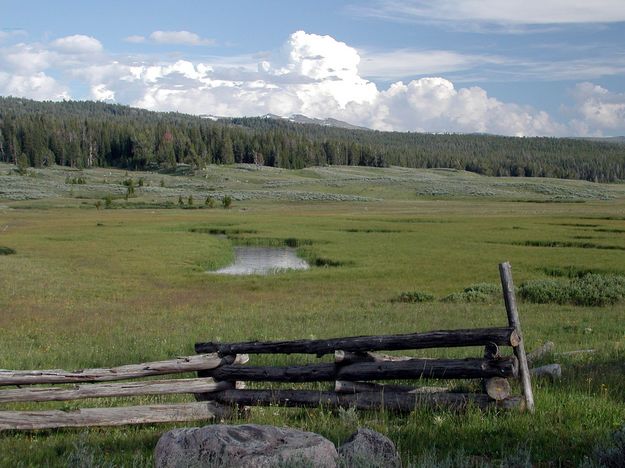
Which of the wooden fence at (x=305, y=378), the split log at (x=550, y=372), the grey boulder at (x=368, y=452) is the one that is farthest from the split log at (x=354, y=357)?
the split log at (x=550, y=372)

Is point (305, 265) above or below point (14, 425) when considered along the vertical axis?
below

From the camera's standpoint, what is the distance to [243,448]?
5.97 metres

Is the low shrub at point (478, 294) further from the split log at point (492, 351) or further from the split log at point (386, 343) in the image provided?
the split log at point (492, 351)

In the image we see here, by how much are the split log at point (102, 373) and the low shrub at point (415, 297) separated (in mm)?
20087

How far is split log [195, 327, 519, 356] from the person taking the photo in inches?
332

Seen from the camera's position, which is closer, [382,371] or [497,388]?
[497,388]

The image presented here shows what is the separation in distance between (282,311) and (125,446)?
56.8 feet

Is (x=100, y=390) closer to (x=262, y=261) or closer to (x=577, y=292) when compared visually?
(x=577, y=292)

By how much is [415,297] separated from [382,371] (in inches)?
806

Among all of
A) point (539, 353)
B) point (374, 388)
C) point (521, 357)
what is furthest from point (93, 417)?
point (539, 353)

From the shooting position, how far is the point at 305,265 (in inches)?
1811

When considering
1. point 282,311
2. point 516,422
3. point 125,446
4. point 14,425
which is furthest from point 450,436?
point 282,311

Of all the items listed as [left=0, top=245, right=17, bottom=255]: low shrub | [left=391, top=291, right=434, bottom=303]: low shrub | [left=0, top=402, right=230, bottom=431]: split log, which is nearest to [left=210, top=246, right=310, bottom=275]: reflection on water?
[left=391, top=291, right=434, bottom=303]: low shrub

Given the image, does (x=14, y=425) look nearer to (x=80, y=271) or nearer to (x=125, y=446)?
(x=125, y=446)
